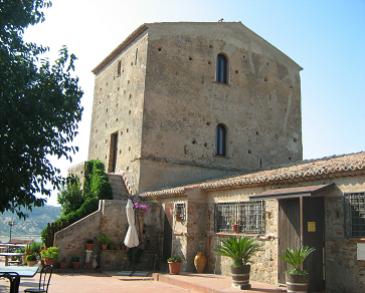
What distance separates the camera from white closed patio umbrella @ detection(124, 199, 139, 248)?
16.7m

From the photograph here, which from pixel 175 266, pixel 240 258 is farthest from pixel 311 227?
pixel 175 266

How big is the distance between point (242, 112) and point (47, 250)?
12.4 m

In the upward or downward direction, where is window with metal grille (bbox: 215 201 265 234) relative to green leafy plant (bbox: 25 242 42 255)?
upward

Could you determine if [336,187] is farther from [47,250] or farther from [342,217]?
[47,250]

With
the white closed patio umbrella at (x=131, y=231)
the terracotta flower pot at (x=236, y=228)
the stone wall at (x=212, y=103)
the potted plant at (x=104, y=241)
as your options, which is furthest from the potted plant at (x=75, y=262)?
the terracotta flower pot at (x=236, y=228)

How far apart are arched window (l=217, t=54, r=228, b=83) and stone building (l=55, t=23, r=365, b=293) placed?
65mm

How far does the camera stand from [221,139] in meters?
23.5

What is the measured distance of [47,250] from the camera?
16.6 meters

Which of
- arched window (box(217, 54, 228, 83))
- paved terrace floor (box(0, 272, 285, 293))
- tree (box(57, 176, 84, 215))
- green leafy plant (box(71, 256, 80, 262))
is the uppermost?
arched window (box(217, 54, 228, 83))

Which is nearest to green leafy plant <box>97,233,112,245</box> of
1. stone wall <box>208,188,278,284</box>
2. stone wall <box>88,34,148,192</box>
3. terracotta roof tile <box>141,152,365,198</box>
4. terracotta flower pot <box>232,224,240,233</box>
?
terracotta roof tile <box>141,152,365,198</box>

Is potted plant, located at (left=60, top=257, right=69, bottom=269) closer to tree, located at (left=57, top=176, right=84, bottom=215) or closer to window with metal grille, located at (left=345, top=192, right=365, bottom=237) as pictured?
tree, located at (left=57, top=176, right=84, bottom=215)

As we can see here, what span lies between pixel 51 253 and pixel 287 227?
874 cm

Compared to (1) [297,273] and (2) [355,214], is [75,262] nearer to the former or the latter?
(1) [297,273]

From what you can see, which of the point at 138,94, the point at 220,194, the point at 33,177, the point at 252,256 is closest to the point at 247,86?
the point at 138,94
